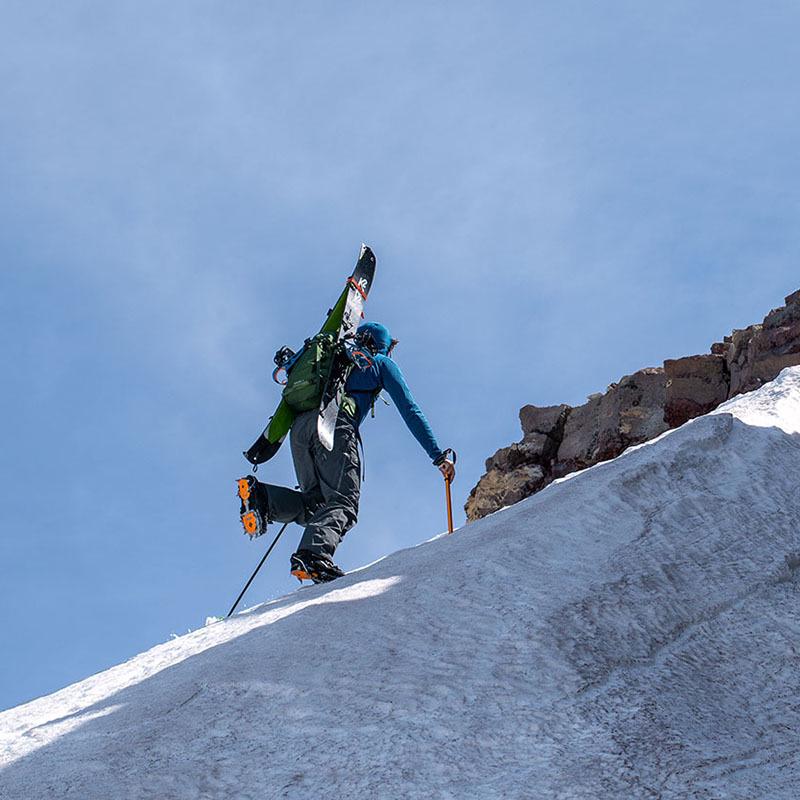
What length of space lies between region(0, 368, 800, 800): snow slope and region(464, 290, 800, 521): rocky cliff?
655 centimetres

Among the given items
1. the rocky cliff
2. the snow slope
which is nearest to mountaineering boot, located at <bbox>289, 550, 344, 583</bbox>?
the snow slope

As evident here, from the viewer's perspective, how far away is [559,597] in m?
6.89

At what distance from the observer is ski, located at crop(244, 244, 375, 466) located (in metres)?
11.5

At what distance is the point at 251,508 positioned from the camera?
36.0ft

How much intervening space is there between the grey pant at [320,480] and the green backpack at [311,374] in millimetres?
145

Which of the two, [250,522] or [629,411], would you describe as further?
[629,411]

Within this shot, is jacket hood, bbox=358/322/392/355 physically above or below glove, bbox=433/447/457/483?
above

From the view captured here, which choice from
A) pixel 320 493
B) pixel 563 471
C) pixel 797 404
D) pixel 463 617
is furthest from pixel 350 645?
pixel 563 471

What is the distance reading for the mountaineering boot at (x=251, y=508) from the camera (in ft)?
36.0

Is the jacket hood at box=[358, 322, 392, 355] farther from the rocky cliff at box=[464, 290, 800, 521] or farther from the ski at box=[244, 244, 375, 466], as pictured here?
the rocky cliff at box=[464, 290, 800, 521]

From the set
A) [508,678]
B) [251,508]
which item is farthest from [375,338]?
[508,678]

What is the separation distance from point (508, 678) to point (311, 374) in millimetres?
5754

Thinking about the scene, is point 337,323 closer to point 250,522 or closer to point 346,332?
point 346,332

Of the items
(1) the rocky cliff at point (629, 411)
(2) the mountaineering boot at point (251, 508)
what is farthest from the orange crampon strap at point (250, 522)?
(1) the rocky cliff at point (629, 411)
